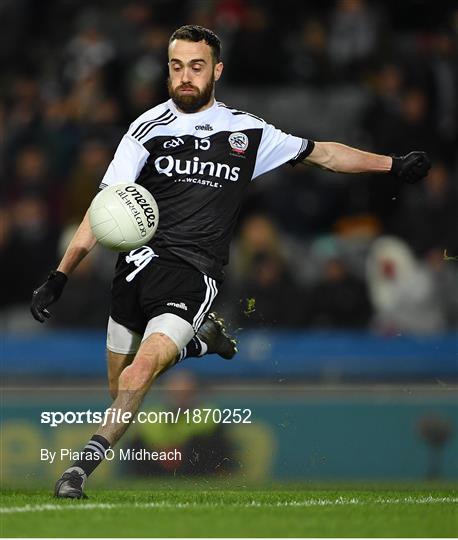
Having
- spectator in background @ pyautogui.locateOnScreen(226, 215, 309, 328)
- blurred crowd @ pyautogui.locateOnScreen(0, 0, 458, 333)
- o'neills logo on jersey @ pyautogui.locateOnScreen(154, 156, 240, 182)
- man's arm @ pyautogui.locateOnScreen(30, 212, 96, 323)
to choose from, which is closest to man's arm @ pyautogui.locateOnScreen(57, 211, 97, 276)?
man's arm @ pyautogui.locateOnScreen(30, 212, 96, 323)

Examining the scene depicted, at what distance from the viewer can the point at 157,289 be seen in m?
8.73

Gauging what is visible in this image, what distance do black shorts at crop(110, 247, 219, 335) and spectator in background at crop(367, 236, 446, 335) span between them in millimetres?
5046

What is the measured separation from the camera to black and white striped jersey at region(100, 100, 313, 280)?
8.80 metres

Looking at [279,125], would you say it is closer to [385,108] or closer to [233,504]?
[385,108]

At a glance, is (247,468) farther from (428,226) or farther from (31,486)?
(428,226)

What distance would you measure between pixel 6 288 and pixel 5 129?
8.11 feet

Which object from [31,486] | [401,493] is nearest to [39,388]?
[31,486]

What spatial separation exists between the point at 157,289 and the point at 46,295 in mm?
695

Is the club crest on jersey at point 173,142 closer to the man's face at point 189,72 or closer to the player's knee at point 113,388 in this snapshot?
the man's face at point 189,72

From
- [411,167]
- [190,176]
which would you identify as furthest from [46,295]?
[411,167]

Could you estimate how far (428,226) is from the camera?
14.5 metres

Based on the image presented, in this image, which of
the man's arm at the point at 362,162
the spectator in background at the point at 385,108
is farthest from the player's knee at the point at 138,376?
the spectator in background at the point at 385,108

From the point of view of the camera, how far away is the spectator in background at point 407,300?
13.7m

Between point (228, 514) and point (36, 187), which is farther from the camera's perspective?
point (36, 187)
